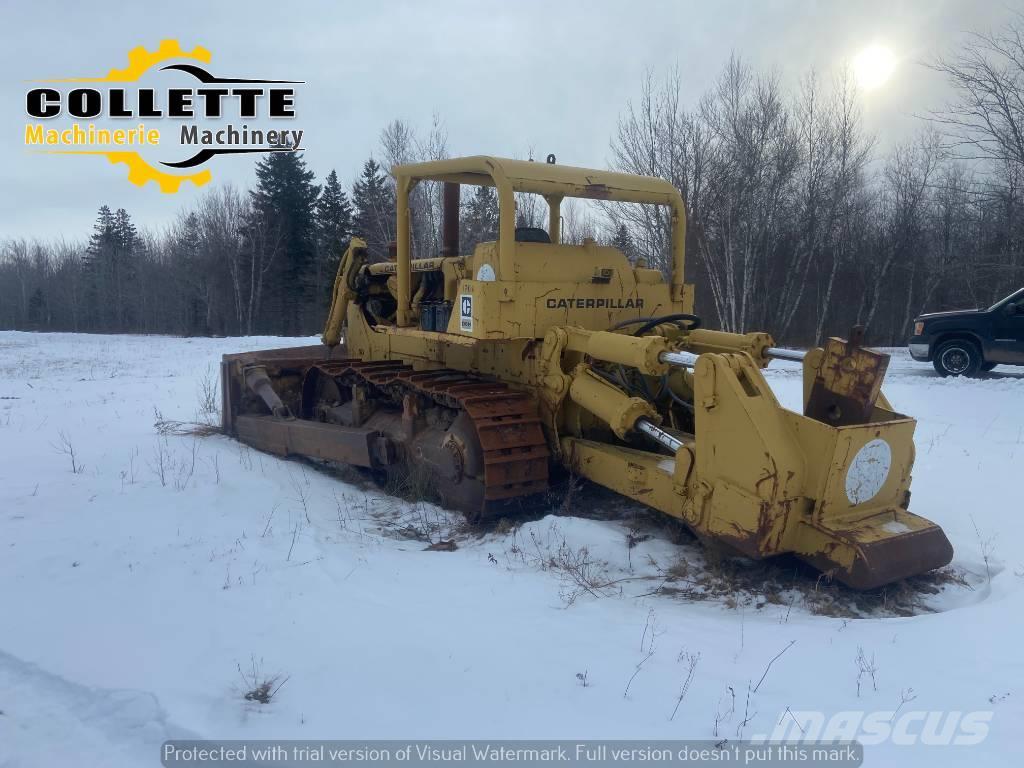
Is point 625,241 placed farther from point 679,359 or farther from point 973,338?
point 679,359

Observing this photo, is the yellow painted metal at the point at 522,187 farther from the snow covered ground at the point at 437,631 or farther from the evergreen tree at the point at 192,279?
the evergreen tree at the point at 192,279

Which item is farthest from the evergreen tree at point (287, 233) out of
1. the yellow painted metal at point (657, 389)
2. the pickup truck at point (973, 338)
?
the yellow painted metal at point (657, 389)

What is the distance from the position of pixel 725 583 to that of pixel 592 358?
2.11 meters

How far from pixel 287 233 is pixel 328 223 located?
2293 mm

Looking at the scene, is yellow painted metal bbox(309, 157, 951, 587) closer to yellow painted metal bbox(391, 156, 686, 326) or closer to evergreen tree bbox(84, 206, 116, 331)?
yellow painted metal bbox(391, 156, 686, 326)

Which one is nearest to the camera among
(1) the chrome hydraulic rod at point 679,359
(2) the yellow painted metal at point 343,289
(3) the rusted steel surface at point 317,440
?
(1) the chrome hydraulic rod at point 679,359

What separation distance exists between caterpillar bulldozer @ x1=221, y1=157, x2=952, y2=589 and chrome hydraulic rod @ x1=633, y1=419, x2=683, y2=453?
0.02m

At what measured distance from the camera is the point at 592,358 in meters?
5.86

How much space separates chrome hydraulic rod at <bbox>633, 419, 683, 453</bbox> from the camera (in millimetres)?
4793

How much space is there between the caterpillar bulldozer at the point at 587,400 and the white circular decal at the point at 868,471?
13 millimetres

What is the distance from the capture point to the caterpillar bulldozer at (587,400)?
14.0ft

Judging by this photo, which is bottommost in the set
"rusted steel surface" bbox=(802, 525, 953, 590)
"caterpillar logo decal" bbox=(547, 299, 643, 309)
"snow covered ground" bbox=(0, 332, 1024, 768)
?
"snow covered ground" bbox=(0, 332, 1024, 768)

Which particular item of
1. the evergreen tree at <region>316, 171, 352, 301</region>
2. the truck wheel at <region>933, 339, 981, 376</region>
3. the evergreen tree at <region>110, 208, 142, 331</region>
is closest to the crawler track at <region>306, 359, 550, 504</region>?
the truck wheel at <region>933, 339, 981, 376</region>

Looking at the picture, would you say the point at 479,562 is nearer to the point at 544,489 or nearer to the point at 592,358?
the point at 544,489
